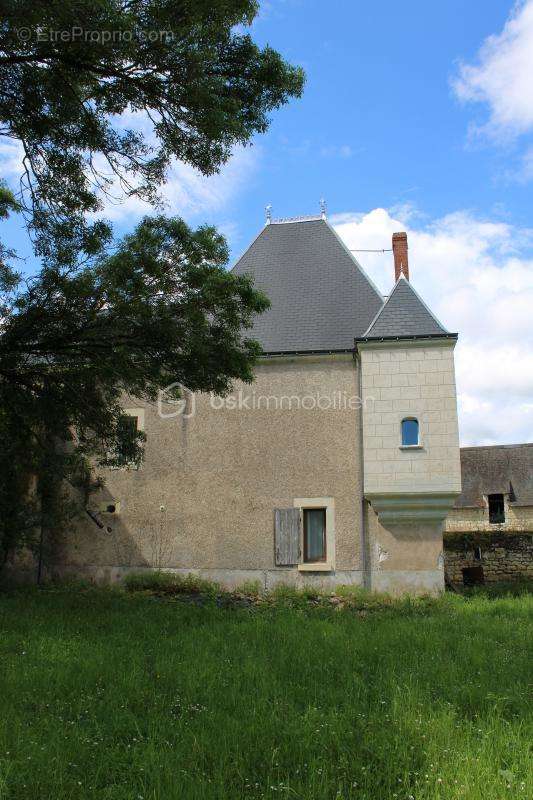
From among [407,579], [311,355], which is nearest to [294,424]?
[311,355]

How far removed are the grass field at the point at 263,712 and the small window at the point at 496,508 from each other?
2302cm

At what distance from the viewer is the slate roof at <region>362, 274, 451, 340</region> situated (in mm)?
14577

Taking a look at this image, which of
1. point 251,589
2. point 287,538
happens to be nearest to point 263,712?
point 251,589

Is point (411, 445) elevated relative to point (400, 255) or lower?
lower

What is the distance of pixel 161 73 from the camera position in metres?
7.34

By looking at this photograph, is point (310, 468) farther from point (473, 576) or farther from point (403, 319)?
point (473, 576)

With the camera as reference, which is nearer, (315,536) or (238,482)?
(315,536)

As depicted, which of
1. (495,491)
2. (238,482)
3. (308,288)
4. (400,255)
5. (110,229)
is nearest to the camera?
(110,229)

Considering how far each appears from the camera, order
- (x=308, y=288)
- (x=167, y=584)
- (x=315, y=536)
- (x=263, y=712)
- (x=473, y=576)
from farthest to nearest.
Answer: (x=473, y=576) → (x=308, y=288) → (x=315, y=536) → (x=167, y=584) → (x=263, y=712)

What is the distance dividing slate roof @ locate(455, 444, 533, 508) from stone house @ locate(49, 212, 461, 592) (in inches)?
692

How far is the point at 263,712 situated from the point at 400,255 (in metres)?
13.1

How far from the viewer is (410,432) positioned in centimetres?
1431

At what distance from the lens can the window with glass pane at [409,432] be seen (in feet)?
46.9

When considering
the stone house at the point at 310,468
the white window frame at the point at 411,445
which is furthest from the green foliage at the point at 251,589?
the white window frame at the point at 411,445
